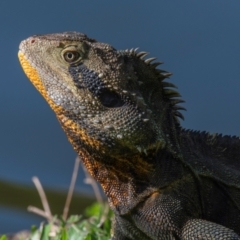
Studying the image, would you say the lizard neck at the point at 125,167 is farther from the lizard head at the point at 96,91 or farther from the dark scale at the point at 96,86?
the dark scale at the point at 96,86

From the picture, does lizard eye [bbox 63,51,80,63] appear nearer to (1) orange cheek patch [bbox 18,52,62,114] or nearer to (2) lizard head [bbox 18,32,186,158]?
(2) lizard head [bbox 18,32,186,158]

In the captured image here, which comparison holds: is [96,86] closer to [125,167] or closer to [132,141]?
[132,141]

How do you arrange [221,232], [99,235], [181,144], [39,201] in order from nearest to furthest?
[221,232] → [181,144] → [99,235] → [39,201]

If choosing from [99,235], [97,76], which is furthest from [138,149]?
[99,235]

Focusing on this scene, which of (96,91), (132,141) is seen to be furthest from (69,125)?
(132,141)

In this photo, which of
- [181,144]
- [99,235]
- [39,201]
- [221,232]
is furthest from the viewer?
[39,201]

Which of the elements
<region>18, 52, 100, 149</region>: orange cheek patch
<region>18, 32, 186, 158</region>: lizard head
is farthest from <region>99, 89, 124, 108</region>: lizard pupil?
<region>18, 52, 100, 149</region>: orange cheek patch

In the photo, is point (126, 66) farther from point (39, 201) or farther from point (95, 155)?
point (39, 201)
